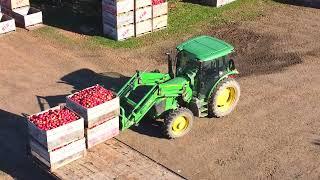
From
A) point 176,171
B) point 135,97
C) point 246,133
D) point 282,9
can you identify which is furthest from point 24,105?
point 282,9

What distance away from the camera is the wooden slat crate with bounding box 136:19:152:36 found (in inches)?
867

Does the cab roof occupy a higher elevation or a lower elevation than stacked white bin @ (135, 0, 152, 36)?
higher

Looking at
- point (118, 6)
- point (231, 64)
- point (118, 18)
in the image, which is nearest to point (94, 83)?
point (118, 18)

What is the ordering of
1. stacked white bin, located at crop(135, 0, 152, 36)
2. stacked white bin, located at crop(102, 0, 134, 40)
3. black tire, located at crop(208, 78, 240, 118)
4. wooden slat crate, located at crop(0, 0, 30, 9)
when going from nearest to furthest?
black tire, located at crop(208, 78, 240, 118), stacked white bin, located at crop(102, 0, 134, 40), stacked white bin, located at crop(135, 0, 152, 36), wooden slat crate, located at crop(0, 0, 30, 9)

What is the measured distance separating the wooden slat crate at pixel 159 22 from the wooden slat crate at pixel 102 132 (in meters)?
9.35

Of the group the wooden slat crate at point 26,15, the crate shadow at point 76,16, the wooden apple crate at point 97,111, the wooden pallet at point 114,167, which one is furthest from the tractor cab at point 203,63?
the wooden slat crate at point 26,15

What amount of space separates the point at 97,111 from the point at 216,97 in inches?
160

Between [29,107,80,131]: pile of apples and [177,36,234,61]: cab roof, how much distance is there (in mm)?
4121

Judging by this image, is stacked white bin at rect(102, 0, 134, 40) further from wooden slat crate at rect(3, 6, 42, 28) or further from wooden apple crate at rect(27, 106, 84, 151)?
wooden apple crate at rect(27, 106, 84, 151)

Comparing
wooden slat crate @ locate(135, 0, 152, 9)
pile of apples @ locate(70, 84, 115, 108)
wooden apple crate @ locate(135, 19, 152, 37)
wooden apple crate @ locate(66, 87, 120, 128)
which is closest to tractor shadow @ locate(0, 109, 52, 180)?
wooden apple crate @ locate(66, 87, 120, 128)

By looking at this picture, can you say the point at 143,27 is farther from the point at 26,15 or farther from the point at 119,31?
the point at 26,15

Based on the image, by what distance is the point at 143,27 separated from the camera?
875 inches

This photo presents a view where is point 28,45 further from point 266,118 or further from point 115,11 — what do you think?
point 266,118

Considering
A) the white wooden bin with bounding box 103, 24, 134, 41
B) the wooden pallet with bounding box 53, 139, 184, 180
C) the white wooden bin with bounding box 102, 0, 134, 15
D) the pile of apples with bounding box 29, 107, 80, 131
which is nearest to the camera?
the pile of apples with bounding box 29, 107, 80, 131
